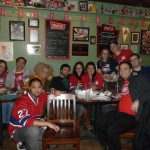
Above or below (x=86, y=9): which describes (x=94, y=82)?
below

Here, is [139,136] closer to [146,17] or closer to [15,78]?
[15,78]

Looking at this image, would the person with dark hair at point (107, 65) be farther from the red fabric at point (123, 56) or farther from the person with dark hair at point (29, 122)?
the person with dark hair at point (29, 122)

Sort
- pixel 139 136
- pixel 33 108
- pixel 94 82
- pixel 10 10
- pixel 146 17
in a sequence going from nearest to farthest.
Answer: pixel 139 136
pixel 33 108
pixel 94 82
pixel 10 10
pixel 146 17

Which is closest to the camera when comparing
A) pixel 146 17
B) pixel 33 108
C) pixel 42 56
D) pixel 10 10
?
pixel 33 108

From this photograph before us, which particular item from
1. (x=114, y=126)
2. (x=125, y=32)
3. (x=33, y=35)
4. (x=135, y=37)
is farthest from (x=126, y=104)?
(x=135, y=37)

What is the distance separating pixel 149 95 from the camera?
231 cm

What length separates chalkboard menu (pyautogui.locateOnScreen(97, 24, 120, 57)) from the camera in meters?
5.32

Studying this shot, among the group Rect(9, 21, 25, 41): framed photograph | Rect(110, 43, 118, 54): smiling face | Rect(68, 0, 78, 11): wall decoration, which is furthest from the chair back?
Rect(68, 0, 78, 11): wall decoration

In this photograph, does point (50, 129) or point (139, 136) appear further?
point (50, 129)

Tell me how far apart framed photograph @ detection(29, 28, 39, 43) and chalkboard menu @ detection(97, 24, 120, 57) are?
1.45 meters

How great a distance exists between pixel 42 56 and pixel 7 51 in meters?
0.75

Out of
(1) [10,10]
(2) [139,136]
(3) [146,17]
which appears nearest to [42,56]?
(1) [10,10]

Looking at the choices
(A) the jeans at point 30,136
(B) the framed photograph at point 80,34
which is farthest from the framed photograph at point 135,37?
(A) the jeans at point 30,136

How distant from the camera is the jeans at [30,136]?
8.00ft
